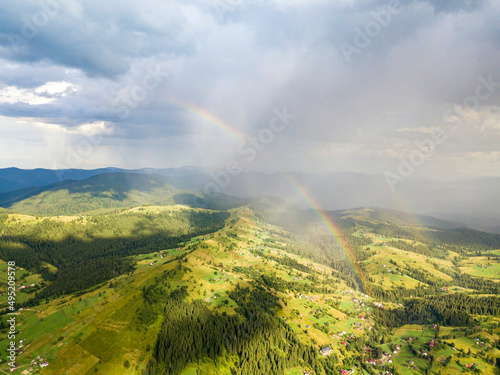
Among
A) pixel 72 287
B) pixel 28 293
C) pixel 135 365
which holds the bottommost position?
pixel 28 293

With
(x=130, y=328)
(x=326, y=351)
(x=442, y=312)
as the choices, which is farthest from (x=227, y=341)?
(x=442, y=312)

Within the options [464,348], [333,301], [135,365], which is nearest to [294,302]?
[333,301]

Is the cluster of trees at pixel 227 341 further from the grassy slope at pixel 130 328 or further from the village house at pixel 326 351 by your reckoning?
the grassy slope at pixel 130 328

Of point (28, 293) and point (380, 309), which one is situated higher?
point (380, 309)

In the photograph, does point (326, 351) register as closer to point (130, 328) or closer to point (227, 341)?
point (227, 341)

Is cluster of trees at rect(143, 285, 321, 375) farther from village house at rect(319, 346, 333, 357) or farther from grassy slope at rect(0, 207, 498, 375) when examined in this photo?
grassy slope at rect(0, 207, 498, 375)

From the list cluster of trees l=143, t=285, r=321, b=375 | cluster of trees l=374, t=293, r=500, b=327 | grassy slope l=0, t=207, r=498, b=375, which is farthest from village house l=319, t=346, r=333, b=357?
cluster of trees l=374, t=293, r=500, b=327

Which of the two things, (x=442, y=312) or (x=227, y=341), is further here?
(x=442, y=312)

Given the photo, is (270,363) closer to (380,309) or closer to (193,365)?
(193,365)

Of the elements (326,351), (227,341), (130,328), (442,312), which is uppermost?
(130,328)

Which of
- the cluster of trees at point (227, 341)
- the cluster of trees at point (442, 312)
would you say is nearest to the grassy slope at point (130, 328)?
the cluster of trees at point (227, 341)

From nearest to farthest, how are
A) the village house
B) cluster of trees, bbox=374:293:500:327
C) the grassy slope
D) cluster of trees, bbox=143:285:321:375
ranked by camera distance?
the grassy slope → cluster of trees, bbox=143:285:321:375 → the village house → cluster of trees, bbox=374:293:500:327
